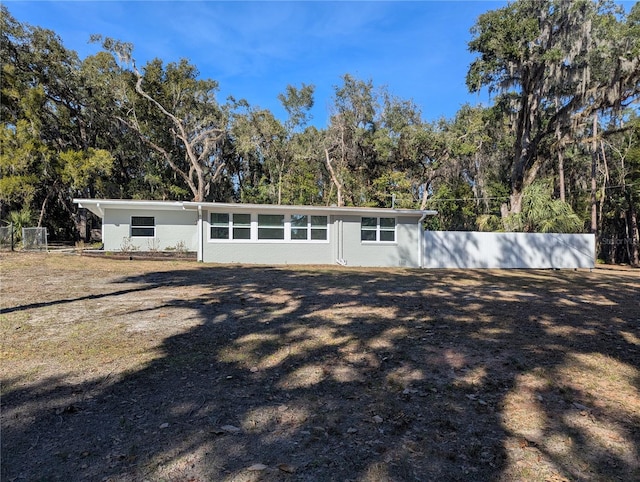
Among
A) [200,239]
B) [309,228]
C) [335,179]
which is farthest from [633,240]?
[200,239]

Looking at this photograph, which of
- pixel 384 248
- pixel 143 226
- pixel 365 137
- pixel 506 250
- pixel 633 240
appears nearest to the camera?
pixel 384 248

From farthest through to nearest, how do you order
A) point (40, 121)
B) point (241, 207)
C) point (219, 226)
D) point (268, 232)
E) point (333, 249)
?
point (40, 121) < point (333, 249) < point (268, 232) < point (219, 226) < point (241, 207)

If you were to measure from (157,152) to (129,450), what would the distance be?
→ 28.8 m

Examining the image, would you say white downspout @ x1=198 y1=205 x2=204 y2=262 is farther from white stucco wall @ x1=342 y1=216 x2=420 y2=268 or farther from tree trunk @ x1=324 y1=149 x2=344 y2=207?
tree trunk @ x1=324 y1=149 x2=344 y2=207

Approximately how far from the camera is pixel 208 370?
3.84 meters

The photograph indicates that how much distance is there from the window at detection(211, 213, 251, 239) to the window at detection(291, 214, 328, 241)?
1801 mm

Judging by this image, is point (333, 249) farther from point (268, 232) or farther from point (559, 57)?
point (559, 57)

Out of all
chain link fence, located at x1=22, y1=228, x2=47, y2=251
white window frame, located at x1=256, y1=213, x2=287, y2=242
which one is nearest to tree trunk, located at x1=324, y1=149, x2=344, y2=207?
white window frame, located at x1=256, y1=213, x2=287, y2=242

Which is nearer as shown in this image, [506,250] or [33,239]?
[33,239]

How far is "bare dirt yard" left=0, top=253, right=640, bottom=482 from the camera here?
2.41m

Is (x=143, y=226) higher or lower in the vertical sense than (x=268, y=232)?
higher

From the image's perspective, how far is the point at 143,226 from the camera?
655 inches

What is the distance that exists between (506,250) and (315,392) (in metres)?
15.7

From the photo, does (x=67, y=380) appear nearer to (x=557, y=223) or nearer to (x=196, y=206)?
(x=196, y=206)
